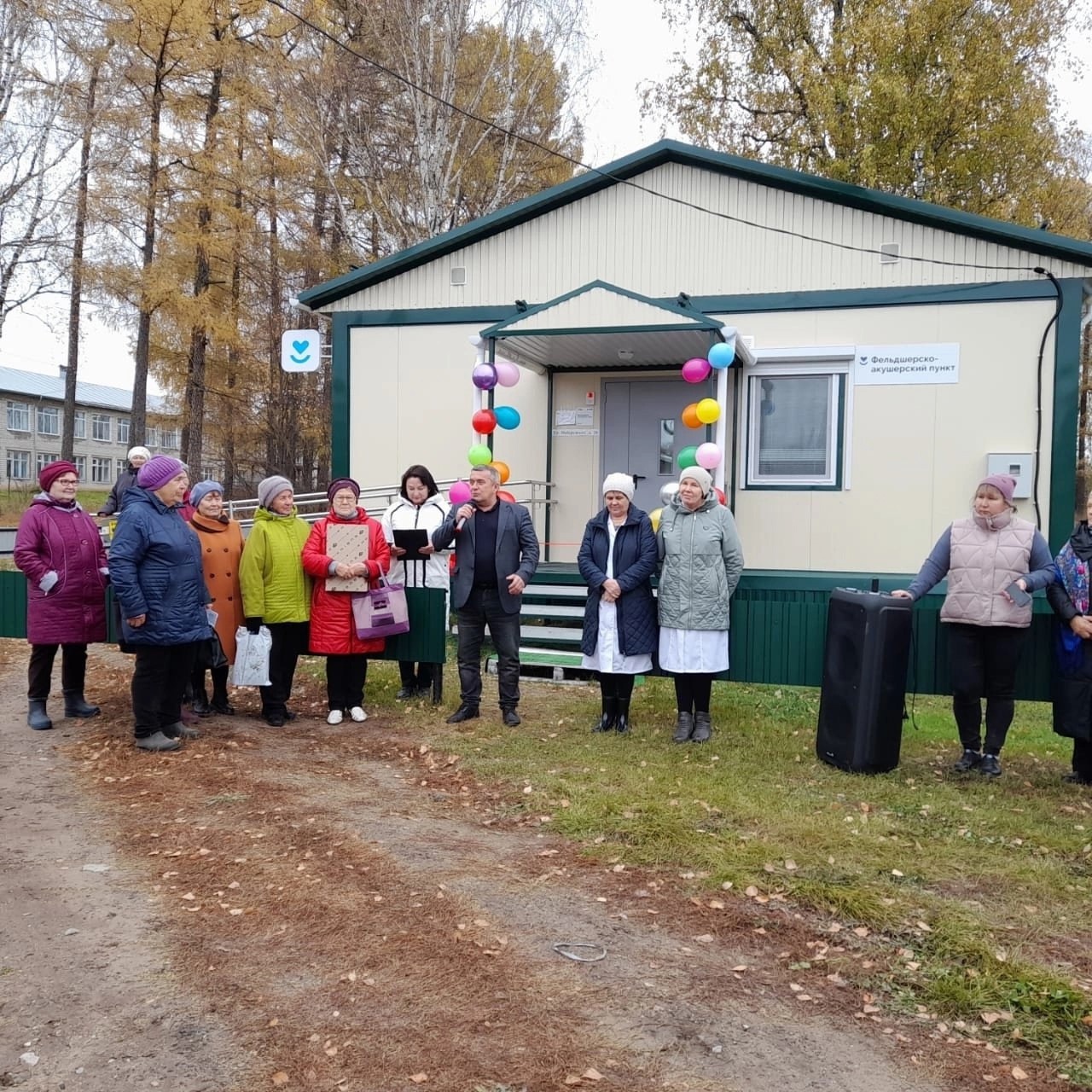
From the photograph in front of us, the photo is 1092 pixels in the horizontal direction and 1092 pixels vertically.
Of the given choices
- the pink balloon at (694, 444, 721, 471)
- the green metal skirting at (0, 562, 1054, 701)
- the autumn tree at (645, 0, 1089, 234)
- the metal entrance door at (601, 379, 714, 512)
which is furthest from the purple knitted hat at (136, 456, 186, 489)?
the autumn tree at (645, 0, 1089, 234)

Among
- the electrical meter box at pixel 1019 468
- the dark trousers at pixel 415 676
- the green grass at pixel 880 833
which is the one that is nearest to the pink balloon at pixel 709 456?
the electrical meter box at pixel 1019 468

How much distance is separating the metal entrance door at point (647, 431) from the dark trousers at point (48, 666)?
6.02 meters

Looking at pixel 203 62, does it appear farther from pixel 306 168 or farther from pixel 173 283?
pixel 173 283

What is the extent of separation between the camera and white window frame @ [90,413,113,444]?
60406mm

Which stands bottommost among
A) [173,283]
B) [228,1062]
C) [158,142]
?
[228,1062]

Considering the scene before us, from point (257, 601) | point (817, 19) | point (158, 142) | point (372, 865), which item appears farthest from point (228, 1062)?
point (817, 19)

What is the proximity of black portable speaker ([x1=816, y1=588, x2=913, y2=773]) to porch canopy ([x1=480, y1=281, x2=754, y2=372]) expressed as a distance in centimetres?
405

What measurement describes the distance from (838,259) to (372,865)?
26.7 ft

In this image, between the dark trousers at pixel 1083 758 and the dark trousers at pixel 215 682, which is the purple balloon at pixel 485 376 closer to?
the dark trousers at pixel 215 682

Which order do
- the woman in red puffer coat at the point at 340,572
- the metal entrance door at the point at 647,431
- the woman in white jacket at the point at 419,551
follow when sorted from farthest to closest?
the metal entrance door at the point at 647,431, the woman in white jacket at the point at 419,551, the woman in red puffer coat at the point at 340,572

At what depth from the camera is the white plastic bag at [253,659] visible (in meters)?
6.52

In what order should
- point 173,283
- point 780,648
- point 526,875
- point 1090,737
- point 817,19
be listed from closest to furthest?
point 526,875 < point 1090,737 < point 780,648 < point 173,283 < point 817,19

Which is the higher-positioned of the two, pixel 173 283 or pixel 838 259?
pixel 173 283

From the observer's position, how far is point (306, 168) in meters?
20.8
